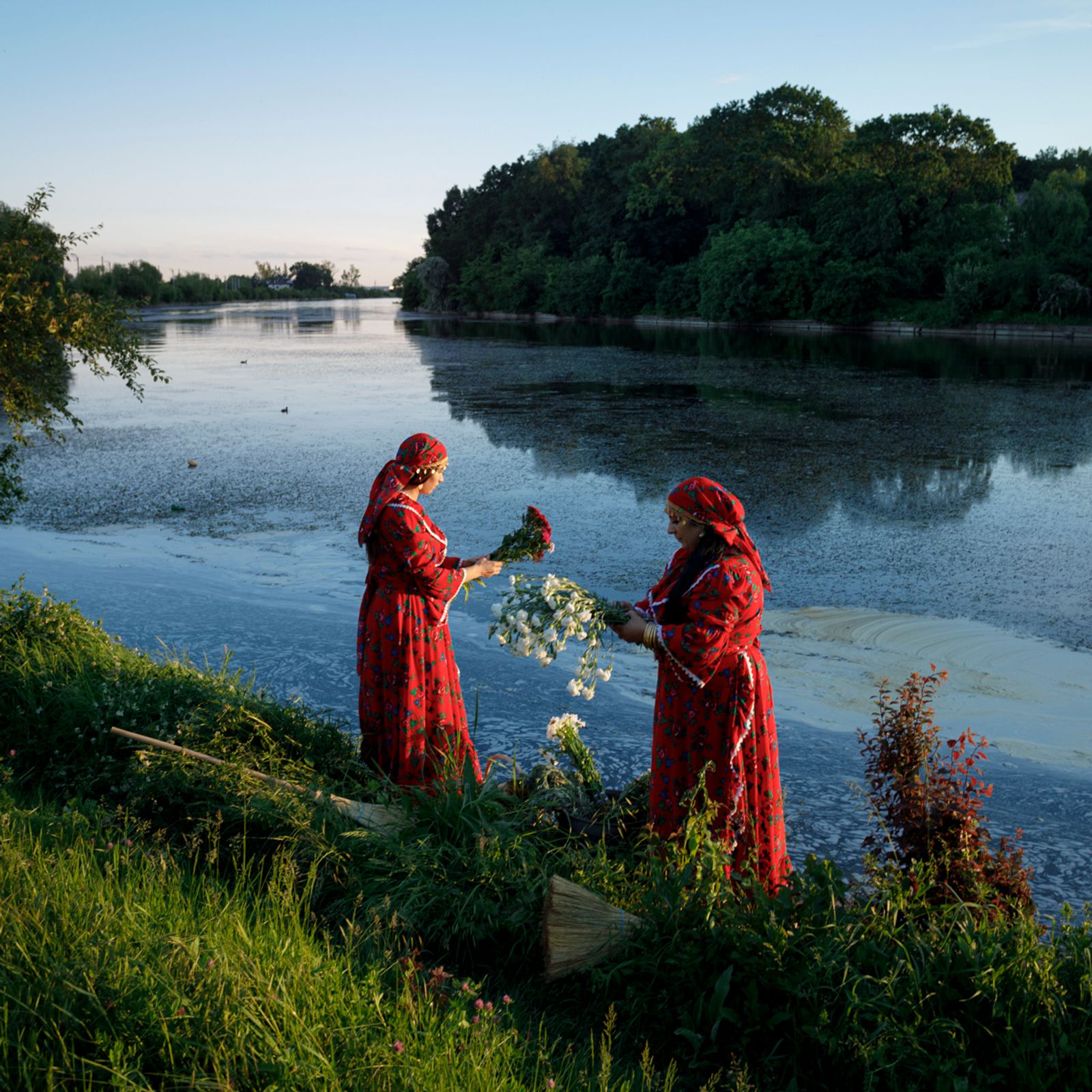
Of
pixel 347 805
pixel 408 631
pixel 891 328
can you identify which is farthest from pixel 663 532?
pixel 891 328

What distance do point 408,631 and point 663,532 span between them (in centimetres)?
695

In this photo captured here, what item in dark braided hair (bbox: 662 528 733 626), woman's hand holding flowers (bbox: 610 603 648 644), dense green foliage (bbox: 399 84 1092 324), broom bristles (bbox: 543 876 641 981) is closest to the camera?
broom bristles (bbox: 543 876 641 981)

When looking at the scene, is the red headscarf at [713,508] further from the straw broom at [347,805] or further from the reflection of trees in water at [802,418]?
the reflection of trees in water at [802,418]

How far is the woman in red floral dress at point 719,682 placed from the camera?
149 inches

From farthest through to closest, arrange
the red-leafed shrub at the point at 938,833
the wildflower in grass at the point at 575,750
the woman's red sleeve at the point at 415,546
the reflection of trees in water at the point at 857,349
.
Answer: the reflection of trees in water at the point at 857,349 < the wildflower in grass at the point at 575,750 < the woman's red sleeve at the point at 415,546 < the red-leafed shrub at the point at 938,833

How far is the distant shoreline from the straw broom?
4035 centimetres

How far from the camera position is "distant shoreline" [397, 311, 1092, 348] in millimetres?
42312

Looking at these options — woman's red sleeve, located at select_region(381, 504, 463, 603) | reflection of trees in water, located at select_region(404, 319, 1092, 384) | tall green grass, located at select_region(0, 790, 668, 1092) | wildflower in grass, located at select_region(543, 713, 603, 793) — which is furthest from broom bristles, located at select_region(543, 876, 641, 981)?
reflection of trees in water, located at select_region(404, 319, 1092, 384)

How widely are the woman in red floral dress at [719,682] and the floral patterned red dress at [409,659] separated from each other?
3.71ft

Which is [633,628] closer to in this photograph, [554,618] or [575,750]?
[554,618]

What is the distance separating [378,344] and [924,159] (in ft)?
97.7

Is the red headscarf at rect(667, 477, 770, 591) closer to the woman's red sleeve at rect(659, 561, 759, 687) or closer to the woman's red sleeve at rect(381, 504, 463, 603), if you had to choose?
the woman's red sleeve at rect(659, 561, 759, 687)

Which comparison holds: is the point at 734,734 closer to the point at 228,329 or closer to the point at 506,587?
the point at 506,587

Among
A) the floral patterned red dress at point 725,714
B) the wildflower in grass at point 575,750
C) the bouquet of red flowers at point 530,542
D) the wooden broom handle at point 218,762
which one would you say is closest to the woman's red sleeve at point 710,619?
the floral patterned red dress at point 725,714
